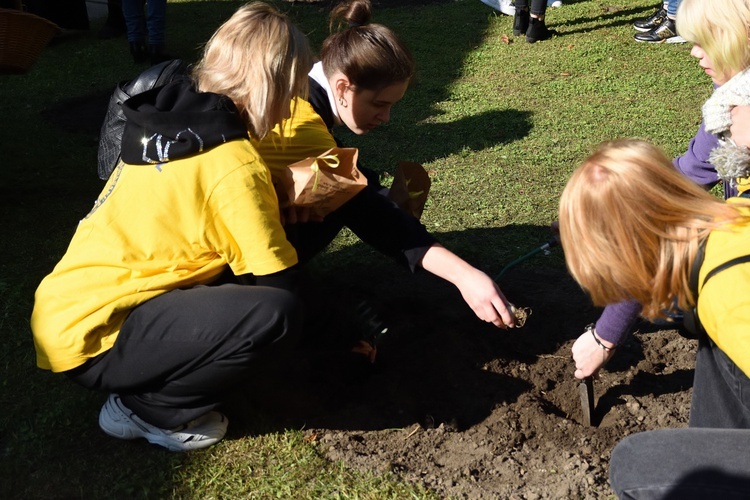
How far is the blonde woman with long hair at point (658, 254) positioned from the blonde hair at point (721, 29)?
0.83 meters

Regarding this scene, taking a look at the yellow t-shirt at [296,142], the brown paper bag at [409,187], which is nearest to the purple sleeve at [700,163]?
the brown paper bag at [409,187]

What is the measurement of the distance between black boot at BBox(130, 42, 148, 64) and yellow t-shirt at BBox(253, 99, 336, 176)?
4.91 m

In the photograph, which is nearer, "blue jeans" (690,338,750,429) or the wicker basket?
"blue jeans" (690,338,750,429)

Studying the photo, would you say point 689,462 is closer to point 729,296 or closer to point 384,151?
point 729,296

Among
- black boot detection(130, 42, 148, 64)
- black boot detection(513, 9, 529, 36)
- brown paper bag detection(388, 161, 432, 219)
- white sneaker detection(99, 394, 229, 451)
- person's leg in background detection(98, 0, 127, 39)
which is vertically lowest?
person's leg in background detection(98, 0, 127, 39)

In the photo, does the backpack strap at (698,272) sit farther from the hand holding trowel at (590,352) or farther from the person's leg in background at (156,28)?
the person's leg in background at (156,28)

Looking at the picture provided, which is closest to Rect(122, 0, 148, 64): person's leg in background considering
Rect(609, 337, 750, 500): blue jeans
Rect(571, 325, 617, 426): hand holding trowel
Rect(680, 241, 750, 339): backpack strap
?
Rect(571, 325, 617, 426): hand holding trowel

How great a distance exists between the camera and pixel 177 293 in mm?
2412

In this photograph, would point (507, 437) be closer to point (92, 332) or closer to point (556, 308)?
point (556, 308)

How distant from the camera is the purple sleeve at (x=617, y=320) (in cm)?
238

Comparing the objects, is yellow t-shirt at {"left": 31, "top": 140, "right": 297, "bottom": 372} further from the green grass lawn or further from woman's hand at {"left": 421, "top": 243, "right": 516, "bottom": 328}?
woman's hand at {"left": 421, "top": 243, "right": 516, "bottom": 328}

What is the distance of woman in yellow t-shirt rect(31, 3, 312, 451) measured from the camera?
7.57ft

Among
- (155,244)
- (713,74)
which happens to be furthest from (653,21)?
(155,244)

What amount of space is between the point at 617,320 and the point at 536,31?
18.0ft
